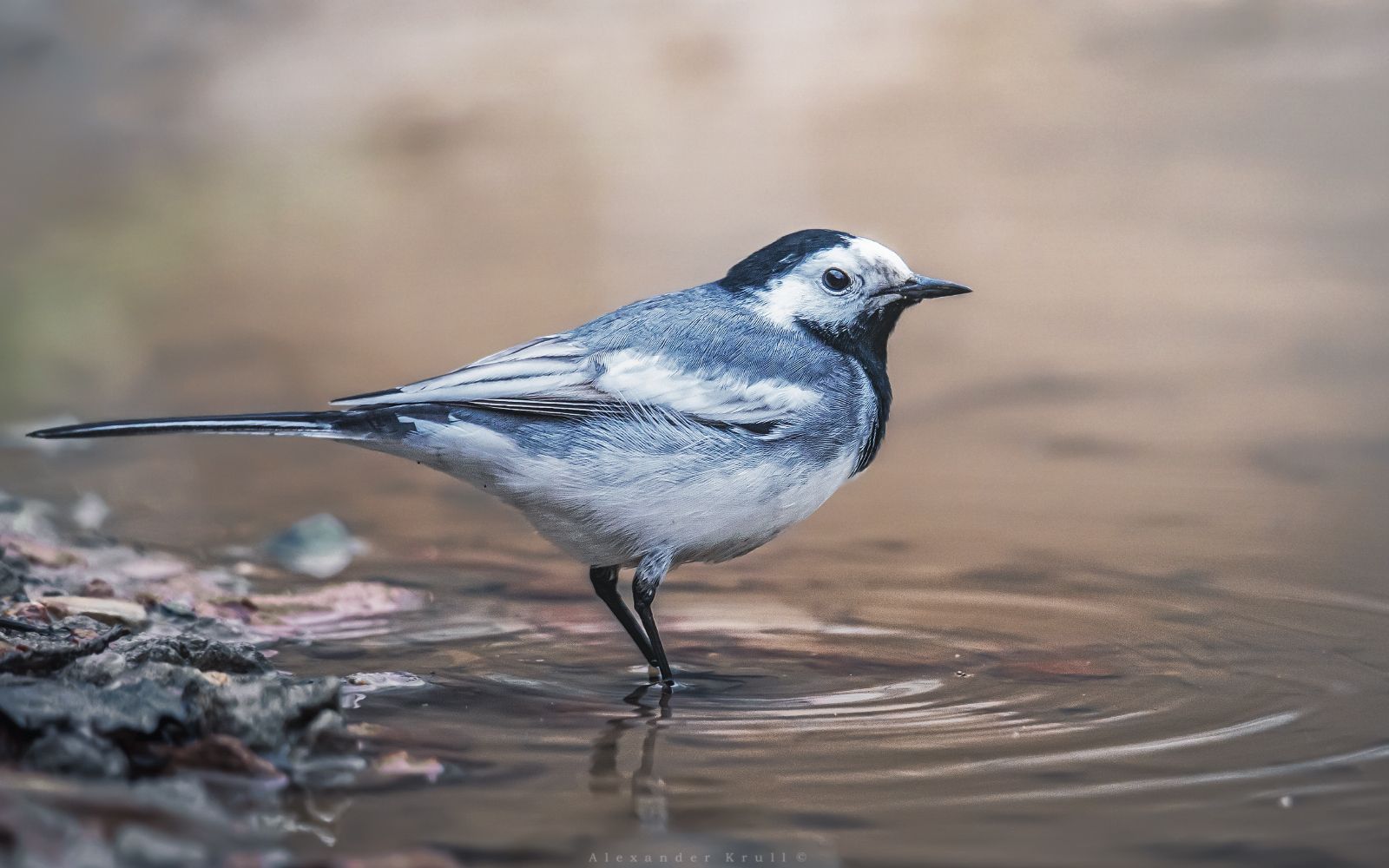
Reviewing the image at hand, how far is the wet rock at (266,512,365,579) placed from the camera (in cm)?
597

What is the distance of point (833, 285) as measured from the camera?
4957mm

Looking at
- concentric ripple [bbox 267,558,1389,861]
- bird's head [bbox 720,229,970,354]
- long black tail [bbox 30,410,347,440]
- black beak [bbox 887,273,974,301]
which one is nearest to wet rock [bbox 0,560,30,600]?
long black tail [bbox 30,410,347,440]

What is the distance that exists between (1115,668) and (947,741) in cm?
99

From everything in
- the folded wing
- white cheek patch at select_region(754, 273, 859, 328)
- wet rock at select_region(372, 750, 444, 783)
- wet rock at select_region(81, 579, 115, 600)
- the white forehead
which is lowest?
wet rock at select_region(372, 750, 444, 783)

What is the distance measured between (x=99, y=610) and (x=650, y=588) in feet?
5.24

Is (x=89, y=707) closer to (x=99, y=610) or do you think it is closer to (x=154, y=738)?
(x=154, y=738)

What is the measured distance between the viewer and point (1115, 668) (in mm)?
4547

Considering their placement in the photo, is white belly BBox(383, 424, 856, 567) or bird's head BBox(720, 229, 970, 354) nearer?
white belly BBox(383, 424, 856, 567)

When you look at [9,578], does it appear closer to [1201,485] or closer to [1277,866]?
[1277,866]

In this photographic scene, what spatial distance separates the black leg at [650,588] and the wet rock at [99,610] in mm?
1440

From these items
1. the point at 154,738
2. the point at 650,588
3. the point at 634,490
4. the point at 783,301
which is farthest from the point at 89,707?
the point at 783,301

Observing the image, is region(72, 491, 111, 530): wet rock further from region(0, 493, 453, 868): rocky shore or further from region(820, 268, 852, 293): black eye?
region(820, 268, 852, 293): black eye

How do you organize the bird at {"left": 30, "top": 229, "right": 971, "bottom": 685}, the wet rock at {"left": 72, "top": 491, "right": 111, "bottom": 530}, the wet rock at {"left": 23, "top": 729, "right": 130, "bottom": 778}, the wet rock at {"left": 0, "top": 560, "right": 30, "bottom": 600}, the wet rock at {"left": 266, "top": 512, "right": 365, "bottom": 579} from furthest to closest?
the wet rock at {"left": 72, "top": 491, "right": 111, "bottom": 530}, the wet rock at {"left": 266, "top": 512, "right": 365, "bottom": 579}, the wet rock at {"left": 0, "top": 560, "right": 30, "bottom": 600}, the bird at {"left": 30, "top": 229, "right": 971, "bottom": 685}, the wet rock at {"left": 23, "top": 729, "right": 130, "bottom": 778}

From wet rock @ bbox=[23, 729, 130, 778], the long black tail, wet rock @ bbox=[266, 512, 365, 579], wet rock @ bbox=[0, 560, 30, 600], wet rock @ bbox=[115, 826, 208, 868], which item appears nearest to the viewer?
wet rock @ bbox=[115, 826, 208, 868]
